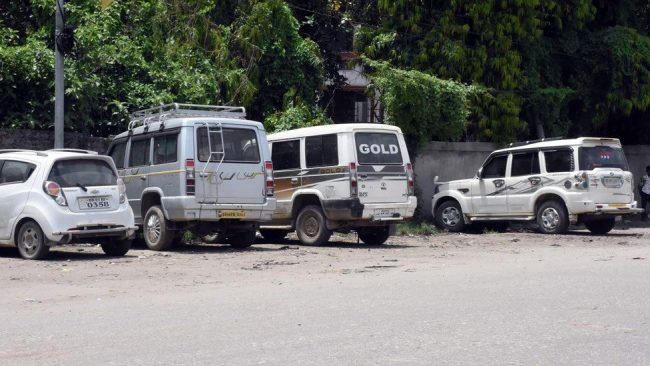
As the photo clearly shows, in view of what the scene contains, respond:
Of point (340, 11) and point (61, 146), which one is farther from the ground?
point (340, 11)

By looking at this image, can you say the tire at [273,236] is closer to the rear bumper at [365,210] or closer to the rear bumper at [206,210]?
the rear bumper at [365,210]

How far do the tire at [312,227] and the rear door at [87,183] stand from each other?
13.7ft

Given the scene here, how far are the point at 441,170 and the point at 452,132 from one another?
1.34 metres

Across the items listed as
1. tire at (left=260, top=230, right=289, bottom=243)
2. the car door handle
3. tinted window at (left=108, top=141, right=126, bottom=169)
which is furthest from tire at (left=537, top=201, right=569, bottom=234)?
tinted window at (left=108, top=141, right=126, bottom=169)

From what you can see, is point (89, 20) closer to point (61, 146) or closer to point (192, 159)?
point (61, 146)

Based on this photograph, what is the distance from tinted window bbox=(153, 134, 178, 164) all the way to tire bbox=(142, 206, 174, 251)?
863mm

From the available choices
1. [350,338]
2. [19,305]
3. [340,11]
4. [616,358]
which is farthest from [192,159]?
[340,11]

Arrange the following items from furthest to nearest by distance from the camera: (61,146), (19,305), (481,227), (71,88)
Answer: (481,227) < (71,88) < (61,146) < (19,305)

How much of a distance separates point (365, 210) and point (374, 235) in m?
1.61

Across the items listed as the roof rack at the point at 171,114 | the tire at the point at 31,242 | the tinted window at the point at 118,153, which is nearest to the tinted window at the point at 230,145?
the roof rack at the point at 171,114

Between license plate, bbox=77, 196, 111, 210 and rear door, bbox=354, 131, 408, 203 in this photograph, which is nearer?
license plate, bbox=77, 196, 111, 210

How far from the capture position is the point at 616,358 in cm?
774

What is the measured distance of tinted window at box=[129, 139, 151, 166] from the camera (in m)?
18.0

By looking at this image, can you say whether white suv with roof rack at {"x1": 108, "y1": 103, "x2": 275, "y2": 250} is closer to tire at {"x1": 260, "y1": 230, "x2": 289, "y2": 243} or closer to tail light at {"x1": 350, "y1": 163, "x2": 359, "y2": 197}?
tail light at {"x1": 350, "y1": 163, "x2": 359, "y2": 197}
